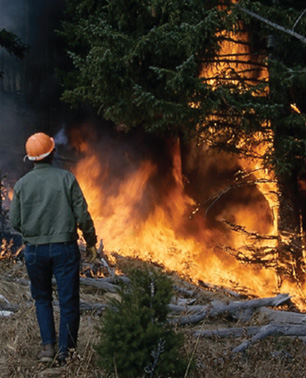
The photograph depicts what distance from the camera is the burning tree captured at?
8828 mm

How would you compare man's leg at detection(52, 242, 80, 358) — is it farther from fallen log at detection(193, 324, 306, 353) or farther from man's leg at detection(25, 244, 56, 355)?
fallen log at detection(193, 324, 306, 353)

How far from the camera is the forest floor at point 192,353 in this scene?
4.57 metres

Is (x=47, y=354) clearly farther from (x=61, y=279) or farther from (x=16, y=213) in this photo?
(x=16, y=213)

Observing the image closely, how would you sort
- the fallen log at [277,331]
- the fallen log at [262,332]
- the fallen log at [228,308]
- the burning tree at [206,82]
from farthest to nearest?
the burning tree at [206,82], the fallen log at [228,308], the fallen log at [262,332], the fallen log at [277,331]

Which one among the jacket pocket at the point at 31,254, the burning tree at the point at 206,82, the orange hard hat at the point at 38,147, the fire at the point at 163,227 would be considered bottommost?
the fire at the point at 163,227

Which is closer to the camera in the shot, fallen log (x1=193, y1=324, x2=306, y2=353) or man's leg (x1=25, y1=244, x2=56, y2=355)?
man's leg (x1=25, y1=244, x2=56, y2=355)

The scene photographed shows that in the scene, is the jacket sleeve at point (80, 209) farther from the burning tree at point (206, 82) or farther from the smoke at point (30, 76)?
the smoke at point (30, 76)

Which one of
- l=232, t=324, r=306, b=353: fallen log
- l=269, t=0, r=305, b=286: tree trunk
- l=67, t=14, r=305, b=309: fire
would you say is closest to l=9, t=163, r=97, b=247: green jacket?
l=232, t=324, r=306, b=353: fallen log

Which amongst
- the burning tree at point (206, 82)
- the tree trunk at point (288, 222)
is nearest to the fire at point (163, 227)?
the tree trunk at point (288, 222)

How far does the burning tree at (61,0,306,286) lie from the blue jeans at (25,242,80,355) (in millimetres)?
4417

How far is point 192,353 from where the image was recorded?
167 inches

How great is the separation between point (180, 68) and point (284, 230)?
13.8 feet

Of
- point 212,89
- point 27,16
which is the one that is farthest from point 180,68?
point 27,16

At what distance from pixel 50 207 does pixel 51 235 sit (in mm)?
274
